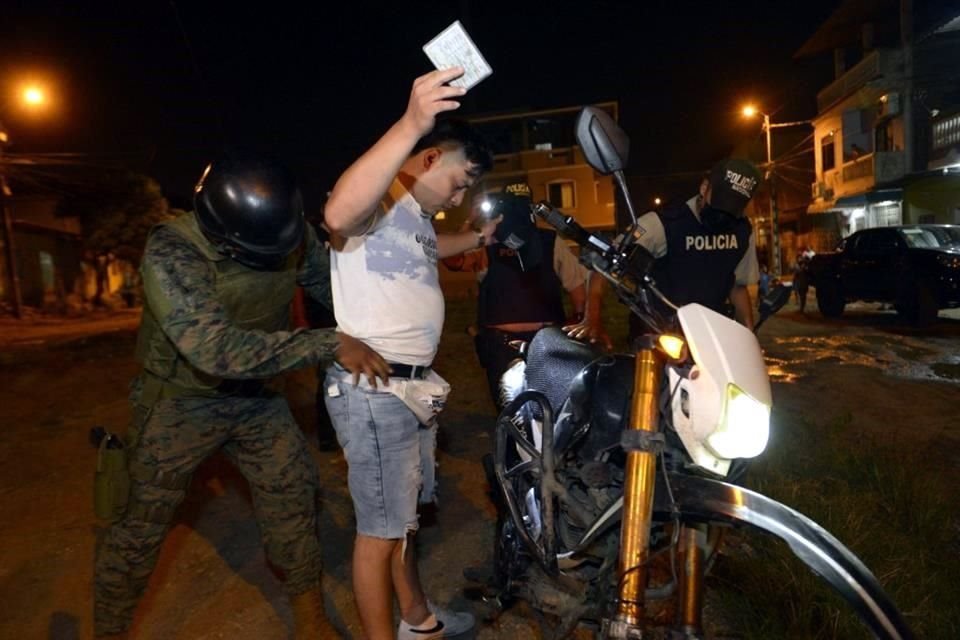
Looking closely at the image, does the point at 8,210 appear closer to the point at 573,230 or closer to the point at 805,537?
the point at 573,230

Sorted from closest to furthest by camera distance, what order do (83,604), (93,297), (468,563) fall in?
(83,604), (468,563), (93,297)

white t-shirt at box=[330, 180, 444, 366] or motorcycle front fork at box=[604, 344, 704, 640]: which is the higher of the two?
white t-shirt at box=[330, 180, 444, 366]

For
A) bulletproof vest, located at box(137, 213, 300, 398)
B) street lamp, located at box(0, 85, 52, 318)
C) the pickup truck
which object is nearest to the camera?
bulletproof vest, located at box(137, 213, 300, 398)

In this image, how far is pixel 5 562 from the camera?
11.0 ft

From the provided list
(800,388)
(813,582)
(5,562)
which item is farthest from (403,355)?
(800,388)

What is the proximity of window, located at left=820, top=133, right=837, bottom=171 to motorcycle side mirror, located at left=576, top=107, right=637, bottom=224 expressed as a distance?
28820mm

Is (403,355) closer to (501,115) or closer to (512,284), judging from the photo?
(512,284)

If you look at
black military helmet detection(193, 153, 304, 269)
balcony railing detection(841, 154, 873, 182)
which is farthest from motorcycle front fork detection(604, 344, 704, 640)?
balcony railing detection(841, 154, 873, 182)

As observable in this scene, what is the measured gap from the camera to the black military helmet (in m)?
2.21

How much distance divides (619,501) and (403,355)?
814 millimetres

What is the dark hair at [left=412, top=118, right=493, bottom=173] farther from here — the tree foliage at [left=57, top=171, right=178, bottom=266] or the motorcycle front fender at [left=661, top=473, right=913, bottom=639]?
the tree foliage at [left=57, top=171, right=178, bottom=266]

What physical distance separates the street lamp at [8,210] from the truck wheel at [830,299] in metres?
22.2

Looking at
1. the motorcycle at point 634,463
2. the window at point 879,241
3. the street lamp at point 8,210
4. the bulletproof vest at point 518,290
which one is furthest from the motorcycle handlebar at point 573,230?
the street lamp at point 8,210

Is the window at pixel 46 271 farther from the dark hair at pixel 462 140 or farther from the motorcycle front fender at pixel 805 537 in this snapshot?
the motorcycle front fender at pixel 805 537
